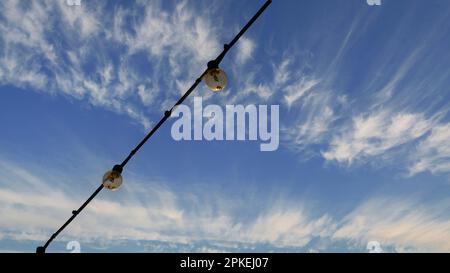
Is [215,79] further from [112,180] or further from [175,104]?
[112,180]

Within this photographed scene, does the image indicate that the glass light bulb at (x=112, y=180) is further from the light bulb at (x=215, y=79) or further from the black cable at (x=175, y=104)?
the light bulb at (x=215, y=79)

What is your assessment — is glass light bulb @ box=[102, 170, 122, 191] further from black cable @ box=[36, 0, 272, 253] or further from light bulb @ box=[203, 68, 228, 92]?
light bulb @ box=[203, 68, 228, 92]

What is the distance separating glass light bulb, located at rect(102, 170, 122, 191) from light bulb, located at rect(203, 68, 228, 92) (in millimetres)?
2652

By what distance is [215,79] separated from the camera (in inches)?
256

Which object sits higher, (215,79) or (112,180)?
(215,79)

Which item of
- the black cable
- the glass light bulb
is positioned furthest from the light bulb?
the glass light bulb

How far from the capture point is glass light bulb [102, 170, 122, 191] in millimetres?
7301

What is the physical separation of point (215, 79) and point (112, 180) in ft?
9.83

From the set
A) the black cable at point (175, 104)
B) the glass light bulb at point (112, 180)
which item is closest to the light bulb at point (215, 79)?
the black cable at point (175, 104)

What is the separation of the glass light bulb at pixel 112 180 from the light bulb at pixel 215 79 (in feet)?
8.70

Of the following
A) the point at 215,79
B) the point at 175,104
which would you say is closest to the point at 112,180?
the point at 175,104
